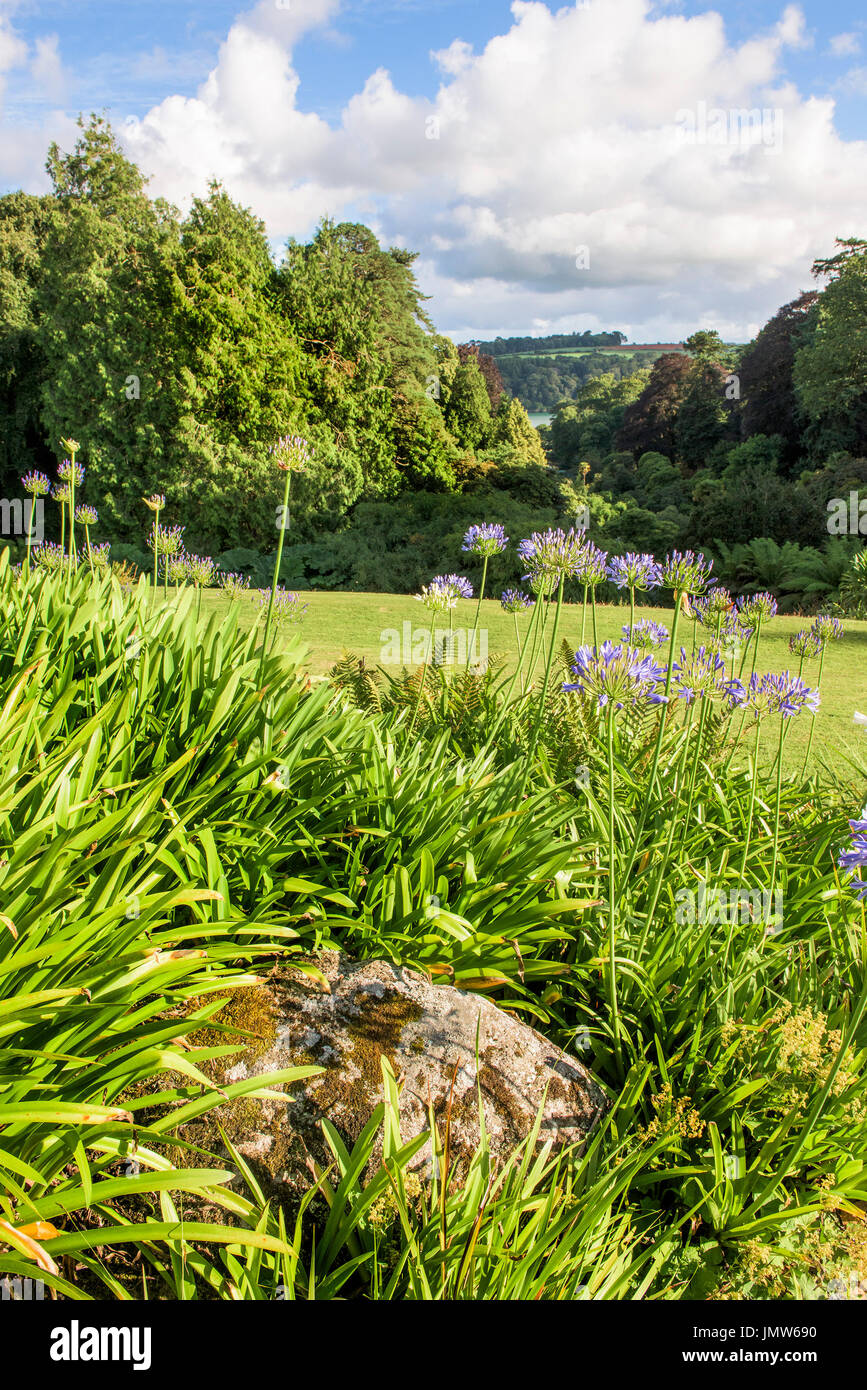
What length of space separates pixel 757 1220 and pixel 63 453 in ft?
100

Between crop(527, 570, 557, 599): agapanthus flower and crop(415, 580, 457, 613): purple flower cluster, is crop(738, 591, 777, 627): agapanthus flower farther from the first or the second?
crop(415, 580, 457, 613): purple flower cluster

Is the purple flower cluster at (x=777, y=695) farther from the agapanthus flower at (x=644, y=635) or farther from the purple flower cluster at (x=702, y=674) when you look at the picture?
the agapanthus flower at (x=644, y=635)

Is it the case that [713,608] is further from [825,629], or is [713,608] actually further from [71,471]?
[71,471]

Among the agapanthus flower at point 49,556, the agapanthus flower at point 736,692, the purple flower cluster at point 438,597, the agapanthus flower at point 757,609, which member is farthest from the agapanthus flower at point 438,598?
the agapanthus flower at point 49,556

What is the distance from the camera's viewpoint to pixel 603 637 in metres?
8.66

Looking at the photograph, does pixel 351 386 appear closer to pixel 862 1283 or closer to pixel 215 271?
pixel 215 271

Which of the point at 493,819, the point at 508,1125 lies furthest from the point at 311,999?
the point at 493,819

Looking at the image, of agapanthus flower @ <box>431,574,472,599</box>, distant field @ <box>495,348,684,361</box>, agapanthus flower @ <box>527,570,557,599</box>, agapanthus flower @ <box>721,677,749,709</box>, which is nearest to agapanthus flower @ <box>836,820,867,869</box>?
agapanthus flower @ <box>721,677,749,709</box>

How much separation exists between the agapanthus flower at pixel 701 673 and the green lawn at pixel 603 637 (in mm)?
1672

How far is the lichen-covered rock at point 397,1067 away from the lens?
192 centimetres

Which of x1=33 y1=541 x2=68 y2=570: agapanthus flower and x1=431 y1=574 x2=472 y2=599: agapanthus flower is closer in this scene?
x1=431 y1=574 x2=472 y2=599: agapanthus flower

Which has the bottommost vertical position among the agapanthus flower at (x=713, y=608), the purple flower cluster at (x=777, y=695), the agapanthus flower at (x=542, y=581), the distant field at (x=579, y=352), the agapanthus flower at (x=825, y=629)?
the purple flower cluster at (x=777, y=695)

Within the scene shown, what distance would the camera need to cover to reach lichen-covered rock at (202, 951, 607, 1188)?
1921 millimetres

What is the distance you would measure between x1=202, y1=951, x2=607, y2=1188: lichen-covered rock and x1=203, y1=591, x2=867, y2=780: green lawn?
270 centimetres
